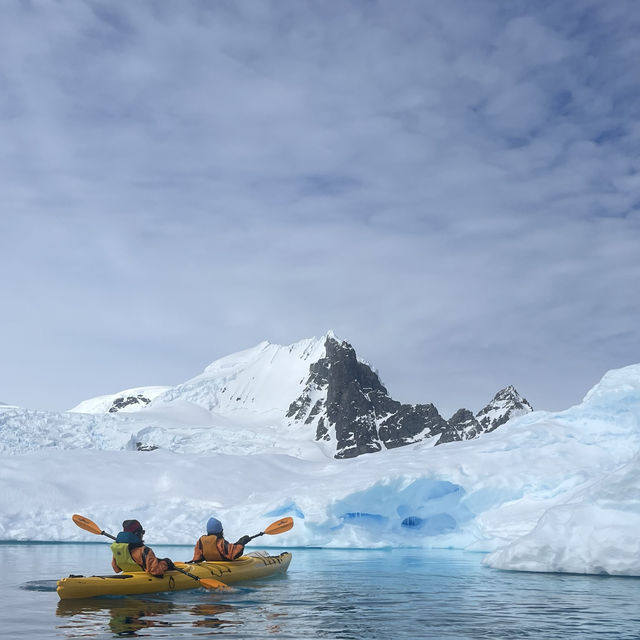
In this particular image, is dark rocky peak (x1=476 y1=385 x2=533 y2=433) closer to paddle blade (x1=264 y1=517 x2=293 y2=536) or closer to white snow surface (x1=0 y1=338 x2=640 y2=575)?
white snow surface (x1=0 y1=338 x2=640 y2=575)

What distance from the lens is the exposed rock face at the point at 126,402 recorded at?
4493 inches

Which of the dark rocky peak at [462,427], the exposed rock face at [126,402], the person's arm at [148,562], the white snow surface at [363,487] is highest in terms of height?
the exposed rock face at [126,402]

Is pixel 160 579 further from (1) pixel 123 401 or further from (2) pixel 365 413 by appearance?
(1) pixel 123 401

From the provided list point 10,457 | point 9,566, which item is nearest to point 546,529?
point 9,566

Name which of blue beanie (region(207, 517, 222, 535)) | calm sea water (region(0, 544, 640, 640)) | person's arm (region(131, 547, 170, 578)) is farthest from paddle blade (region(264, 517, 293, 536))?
person's arm (region(131, 547, 170, 578))

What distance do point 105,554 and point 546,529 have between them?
1433cm

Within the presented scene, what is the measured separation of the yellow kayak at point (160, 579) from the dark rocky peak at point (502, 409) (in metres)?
75.4

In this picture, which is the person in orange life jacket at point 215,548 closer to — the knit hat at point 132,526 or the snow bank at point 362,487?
the knit hat at point 132,526

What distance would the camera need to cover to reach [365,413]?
99.4 meters

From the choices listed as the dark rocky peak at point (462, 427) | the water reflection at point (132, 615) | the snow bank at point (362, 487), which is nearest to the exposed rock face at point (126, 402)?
the dark rocky peak at point (462, 427)

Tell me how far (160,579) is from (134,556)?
1.88 feet

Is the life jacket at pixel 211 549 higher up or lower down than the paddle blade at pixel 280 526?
lower down

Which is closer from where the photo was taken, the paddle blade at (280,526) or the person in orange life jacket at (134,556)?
the person in orange life jacket at (134,556)

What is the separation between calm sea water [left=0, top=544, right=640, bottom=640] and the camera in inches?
333
